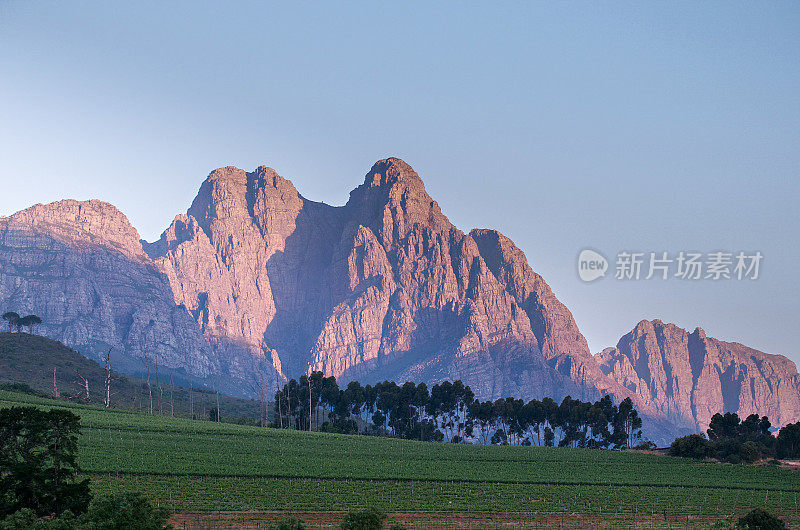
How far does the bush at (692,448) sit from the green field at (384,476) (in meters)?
5.47

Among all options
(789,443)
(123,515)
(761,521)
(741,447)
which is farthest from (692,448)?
(123,515)

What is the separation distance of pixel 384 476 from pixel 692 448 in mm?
74850

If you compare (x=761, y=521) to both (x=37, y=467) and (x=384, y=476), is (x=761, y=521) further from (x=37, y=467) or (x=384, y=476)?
(x=37, y=467)

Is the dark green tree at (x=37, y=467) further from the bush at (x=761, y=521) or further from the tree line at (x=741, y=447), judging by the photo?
the tree line at (x=741, y=447)

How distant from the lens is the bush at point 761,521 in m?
72.1

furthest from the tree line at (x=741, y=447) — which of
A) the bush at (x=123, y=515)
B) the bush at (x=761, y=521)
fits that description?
the bush at (x=123, y=515)

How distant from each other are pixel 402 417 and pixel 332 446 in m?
65.0

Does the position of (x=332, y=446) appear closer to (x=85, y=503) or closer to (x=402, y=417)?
(x=402, y=417)

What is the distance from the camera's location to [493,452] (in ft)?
477

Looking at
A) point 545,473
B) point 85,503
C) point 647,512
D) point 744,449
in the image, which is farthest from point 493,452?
point 85,503

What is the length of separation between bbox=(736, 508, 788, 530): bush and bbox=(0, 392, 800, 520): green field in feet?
39.2

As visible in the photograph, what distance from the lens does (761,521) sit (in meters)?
72.8

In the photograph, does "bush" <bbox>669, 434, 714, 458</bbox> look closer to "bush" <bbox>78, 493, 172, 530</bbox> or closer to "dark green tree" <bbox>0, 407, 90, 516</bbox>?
"bush" <bbox>78, 493, 172, 530</bbox>

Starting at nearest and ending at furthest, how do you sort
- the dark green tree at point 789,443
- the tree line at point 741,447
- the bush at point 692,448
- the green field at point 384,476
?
the green field at point 384,476 < the tree line at point 741,447 < the bush at point 692,448 < the dark green tree at point 789,443
